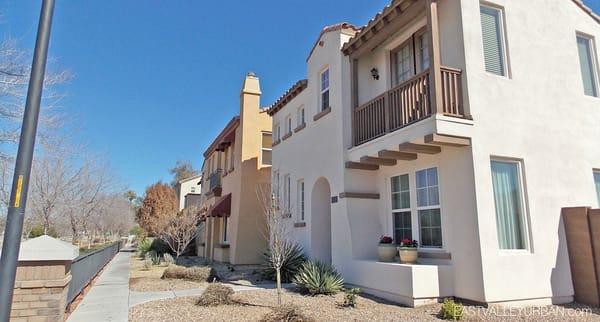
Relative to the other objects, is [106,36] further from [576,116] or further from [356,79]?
[576,116]

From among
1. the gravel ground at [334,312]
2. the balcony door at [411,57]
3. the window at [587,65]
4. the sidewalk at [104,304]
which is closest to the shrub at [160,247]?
the sidewalk at [104,304]

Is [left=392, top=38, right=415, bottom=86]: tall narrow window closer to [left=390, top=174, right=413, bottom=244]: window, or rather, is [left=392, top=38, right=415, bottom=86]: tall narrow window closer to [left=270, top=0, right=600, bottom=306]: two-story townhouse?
[left=270, top=0, right=600, bottom=306]: two-story townhouse

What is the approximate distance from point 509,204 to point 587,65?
6170 millimetres

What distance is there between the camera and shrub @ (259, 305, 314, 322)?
716 cm

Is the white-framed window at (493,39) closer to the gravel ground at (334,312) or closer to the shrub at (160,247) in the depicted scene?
the gravel ground at (334,312)

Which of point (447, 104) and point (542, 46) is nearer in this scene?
point (447, 104)

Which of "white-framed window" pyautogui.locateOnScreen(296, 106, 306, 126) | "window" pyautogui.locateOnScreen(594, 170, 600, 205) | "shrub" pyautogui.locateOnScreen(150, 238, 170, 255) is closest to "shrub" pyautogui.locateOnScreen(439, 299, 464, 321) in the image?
"window" pyautogui.locateOnScreen(594, 170, 600, 205)

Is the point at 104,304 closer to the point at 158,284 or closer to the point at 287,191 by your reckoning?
the point at 158,284

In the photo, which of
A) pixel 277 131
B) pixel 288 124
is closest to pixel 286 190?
pixel 288 124

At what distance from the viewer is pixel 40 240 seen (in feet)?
21.6

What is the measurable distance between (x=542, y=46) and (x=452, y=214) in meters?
5.49

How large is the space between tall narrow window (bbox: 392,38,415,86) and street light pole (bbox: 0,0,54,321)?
30.6 feet

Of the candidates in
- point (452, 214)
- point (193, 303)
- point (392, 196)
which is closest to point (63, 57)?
point (193, 303)

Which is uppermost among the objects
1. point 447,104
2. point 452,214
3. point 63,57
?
point 63,57
